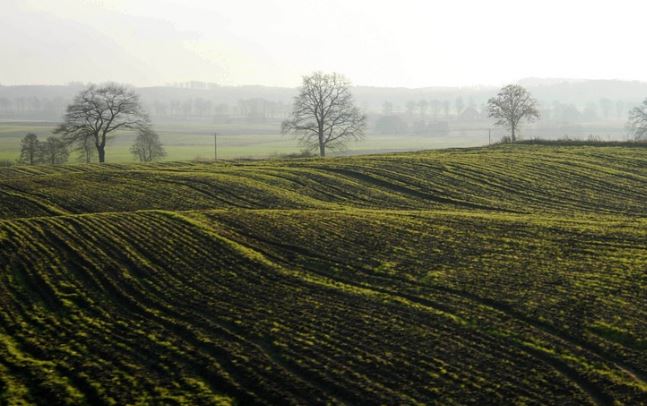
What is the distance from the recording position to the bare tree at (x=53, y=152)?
9038 centimetres

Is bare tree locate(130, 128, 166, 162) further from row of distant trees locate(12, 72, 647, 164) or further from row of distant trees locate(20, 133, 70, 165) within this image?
row of distant trees locate(20, 133, 70, 165)

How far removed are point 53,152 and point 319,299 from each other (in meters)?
78.0

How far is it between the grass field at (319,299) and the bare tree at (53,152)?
54.3 m

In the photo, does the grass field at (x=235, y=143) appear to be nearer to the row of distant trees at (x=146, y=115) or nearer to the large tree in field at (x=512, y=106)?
the row of distant trees at (x=146, y=115)

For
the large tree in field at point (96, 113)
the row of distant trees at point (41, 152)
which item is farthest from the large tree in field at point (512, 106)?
the row of distant trees at point (41, 152)

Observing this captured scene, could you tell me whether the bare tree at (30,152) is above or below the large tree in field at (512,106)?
below

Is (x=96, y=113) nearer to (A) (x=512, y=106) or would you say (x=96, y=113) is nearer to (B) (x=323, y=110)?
(B) (x=323, y=110)

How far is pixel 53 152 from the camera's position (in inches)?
3553

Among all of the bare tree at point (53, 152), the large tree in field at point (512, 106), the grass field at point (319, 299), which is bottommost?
the grass field at point (319, 299)

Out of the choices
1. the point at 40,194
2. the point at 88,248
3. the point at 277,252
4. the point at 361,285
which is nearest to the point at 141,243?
the point at 88,248

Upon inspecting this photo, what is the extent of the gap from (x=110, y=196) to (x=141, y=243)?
1272cm

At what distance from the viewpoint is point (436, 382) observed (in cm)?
1597

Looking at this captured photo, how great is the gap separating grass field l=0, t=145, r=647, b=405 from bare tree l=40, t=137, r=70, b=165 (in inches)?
2137

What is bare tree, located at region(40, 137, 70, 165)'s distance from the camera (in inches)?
3558
